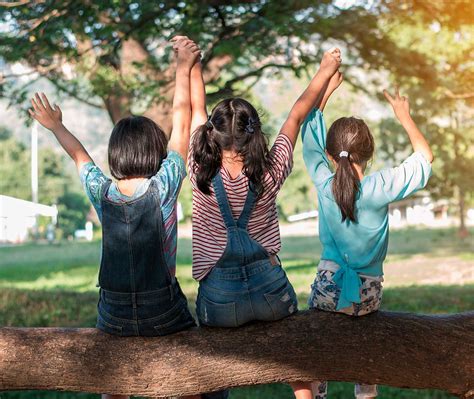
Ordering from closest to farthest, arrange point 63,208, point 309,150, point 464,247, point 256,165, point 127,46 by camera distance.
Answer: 1. point 256,165
2. point 309,150
3. point 127,46
4. point 464,247
5. point 63,208

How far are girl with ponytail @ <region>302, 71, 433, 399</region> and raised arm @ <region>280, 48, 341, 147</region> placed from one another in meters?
0.06

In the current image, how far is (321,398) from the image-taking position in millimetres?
4223

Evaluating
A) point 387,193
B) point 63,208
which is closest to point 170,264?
point 387,193

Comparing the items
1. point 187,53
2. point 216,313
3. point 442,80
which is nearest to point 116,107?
point 442,80

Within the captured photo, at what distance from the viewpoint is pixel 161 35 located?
1109cm

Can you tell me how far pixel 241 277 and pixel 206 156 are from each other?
0.52 meters

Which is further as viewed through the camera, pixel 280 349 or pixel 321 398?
pixel 321 398

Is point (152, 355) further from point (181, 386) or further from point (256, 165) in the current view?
point (256, 165)

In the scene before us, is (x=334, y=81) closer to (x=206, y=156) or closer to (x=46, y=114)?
(x=206, y=156)

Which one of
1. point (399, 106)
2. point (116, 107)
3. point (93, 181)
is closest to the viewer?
point (93, 181)

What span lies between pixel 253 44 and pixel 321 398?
24.7ft

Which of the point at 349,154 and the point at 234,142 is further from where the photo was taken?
the point at 349,154

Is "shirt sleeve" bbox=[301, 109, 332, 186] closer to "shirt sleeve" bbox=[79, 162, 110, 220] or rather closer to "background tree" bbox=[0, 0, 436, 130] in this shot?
"shirt sleeve" bbox=[79, 162, 110, 220]

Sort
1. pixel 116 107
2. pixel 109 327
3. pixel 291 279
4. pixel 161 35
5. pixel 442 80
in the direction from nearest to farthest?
pixel 109 327
pixel 161 35
pixel 116 107
pixel 442 80
pixel 291 279
